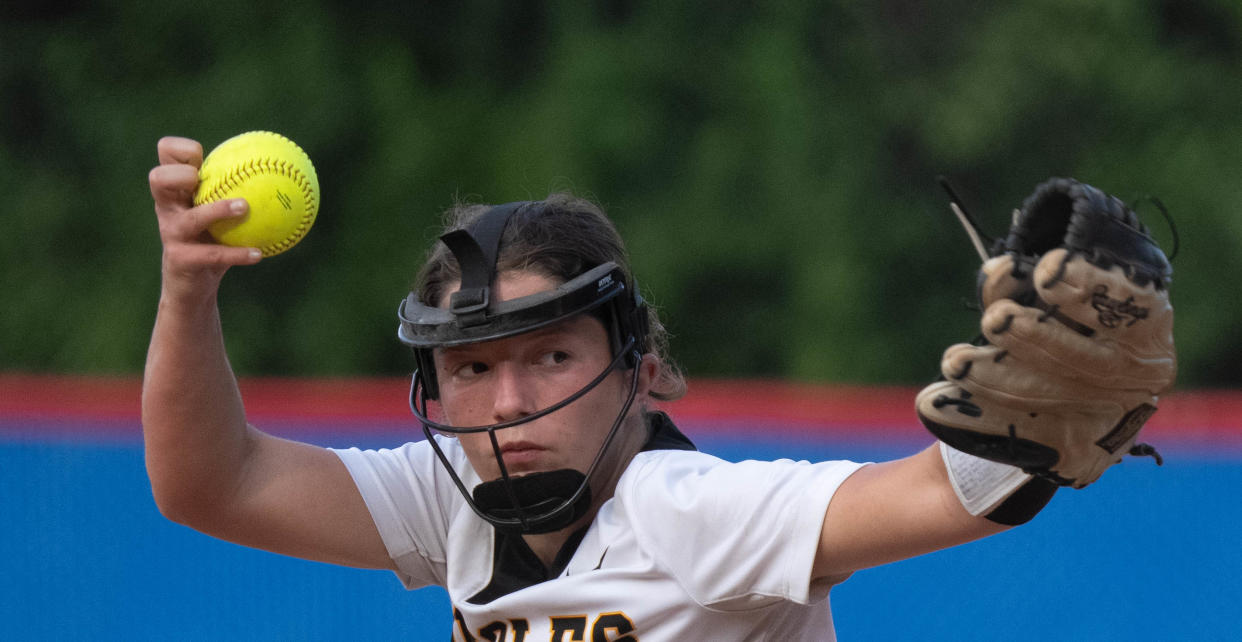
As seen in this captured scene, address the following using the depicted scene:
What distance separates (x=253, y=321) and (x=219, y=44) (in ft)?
5.13

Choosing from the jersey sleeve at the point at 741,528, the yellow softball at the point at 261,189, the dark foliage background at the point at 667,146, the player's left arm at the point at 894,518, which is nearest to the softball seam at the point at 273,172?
the yellow softball at the point at 261,189

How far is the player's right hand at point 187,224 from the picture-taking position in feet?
6.72

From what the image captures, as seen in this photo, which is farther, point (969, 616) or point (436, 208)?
point (436, 208)

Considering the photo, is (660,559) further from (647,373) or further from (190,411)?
(190,411)

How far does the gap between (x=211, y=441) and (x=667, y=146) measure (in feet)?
16.4

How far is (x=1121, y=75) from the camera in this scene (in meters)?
6.90

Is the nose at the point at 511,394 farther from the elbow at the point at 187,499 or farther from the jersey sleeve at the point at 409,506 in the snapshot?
the elbow at the point at 187,499

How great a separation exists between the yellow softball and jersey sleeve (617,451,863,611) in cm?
74

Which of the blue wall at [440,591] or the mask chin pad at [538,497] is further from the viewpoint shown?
the blue wall at [440,591]

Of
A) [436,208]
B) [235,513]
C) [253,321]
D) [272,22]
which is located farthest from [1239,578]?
[272,22]

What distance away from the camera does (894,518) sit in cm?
178

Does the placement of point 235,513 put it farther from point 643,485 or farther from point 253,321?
point 253,321

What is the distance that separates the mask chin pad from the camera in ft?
6.98

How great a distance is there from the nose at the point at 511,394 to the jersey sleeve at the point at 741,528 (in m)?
0.23
